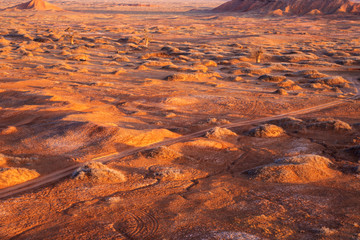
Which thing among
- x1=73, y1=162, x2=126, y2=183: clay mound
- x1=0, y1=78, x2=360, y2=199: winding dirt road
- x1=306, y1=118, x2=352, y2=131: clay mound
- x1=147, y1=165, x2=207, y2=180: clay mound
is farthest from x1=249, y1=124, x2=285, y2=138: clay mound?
x1=73, y1=162, x2=126, y2=183: clay mound

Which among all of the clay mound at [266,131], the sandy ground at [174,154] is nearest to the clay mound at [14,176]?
the sandy ground at [174,154]

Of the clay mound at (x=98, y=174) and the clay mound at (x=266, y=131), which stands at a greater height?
the clay mound at (x=98, y=174)

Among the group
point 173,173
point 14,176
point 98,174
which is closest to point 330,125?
point 173,173

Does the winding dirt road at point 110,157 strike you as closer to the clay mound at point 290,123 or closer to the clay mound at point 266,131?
the clay mound at point 290,123

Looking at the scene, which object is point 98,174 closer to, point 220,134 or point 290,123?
point 220,134

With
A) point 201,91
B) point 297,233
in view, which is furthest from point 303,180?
point 201,91
